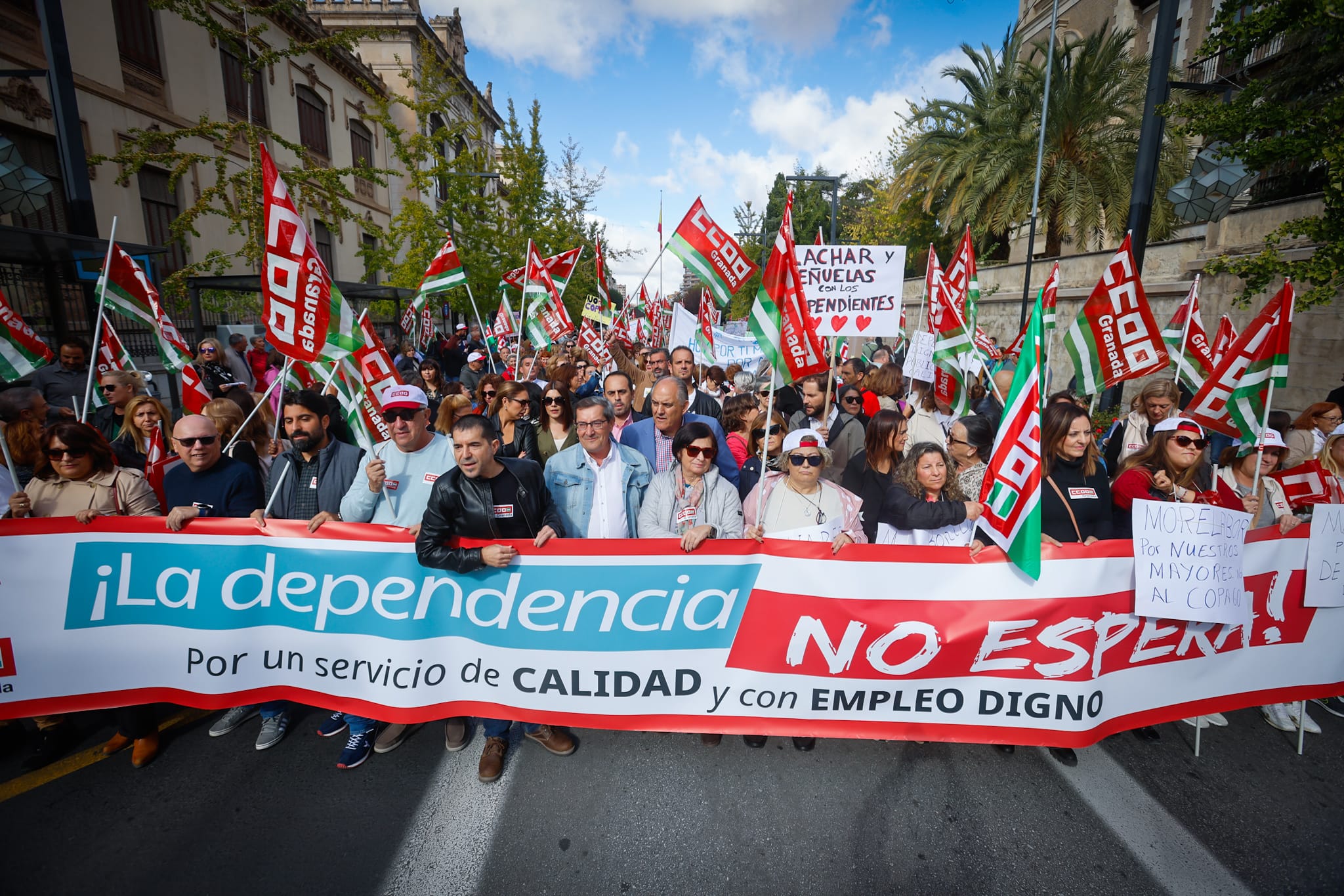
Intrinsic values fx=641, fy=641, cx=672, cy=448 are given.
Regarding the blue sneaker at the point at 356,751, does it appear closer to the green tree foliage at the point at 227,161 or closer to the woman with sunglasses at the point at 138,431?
the woman with sunglasses at the point at 138,431

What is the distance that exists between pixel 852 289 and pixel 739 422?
2.91 meters

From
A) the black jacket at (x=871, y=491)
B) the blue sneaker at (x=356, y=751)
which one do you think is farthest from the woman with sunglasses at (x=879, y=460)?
the blue sneaker at (x=356, y=751)

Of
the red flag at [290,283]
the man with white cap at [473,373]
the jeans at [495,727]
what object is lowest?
the jeans at [495,727]

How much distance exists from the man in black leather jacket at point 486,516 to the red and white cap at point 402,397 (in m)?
0.55

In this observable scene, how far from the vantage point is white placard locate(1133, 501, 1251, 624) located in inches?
120

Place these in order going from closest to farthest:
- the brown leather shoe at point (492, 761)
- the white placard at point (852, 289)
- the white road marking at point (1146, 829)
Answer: the white road marking at point (1146, 829) < the brown leather shoe at point (492, 761) < the white placard at point (852, 289)

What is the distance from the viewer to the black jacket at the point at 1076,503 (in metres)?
3.59

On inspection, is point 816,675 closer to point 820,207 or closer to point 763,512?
point 763,512

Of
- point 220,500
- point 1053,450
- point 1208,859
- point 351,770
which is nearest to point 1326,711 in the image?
point 1208,859

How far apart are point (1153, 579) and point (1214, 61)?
23.1 m

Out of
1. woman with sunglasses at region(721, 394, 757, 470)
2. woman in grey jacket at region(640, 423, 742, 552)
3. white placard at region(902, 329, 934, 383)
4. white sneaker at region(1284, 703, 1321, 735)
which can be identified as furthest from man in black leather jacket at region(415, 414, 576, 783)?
white placard at region(902, 329, 934, 383)

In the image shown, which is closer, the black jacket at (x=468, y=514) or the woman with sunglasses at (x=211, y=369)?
the black jacket at (x=468, y=514)

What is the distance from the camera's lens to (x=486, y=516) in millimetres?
3184

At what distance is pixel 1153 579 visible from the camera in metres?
3.05
